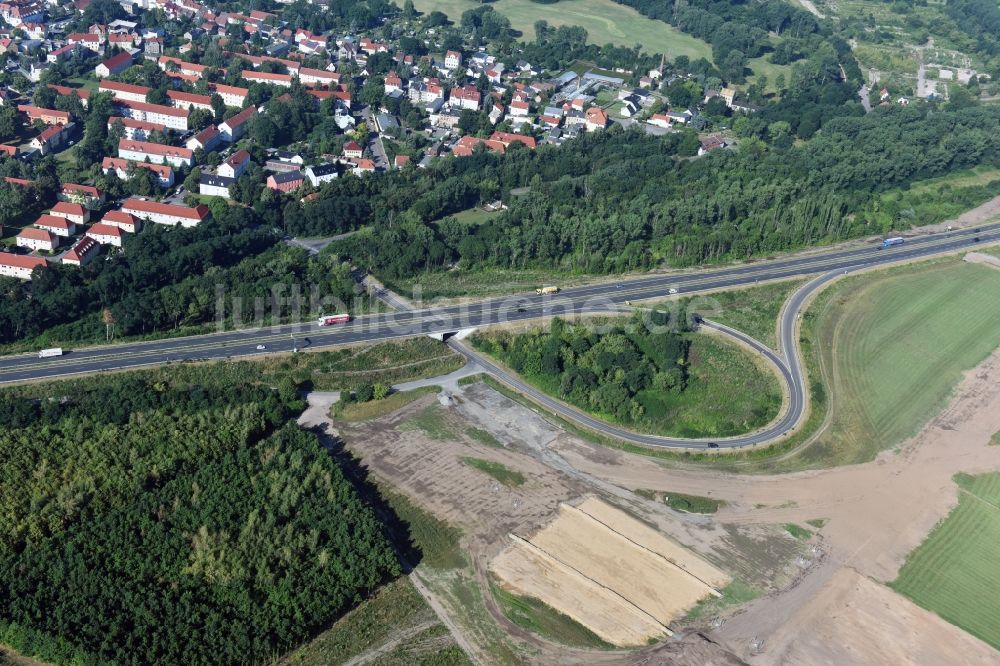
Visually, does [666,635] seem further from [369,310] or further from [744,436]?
[369,310]

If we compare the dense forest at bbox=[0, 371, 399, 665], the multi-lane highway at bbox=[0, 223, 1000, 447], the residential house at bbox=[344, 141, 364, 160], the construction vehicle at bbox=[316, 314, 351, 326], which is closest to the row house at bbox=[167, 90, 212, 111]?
the residential house at bbox=[344, 141, 364, 160]

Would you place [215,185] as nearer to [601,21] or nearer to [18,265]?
[18,265]

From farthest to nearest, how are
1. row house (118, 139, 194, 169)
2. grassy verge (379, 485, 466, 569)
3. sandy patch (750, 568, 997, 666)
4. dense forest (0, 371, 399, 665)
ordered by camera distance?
1. row house (118, 139, 194, 169)
2. grassy verge (379, 485, 466, 569)
3. sandy patch (750, 568, 997, 666)
4. dense forest (0, 371, 399, 665)

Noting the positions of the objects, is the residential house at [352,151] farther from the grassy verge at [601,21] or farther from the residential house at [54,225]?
the grassy verge at [601,21]

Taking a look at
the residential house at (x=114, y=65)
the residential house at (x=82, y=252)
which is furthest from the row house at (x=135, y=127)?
the residential house at (x=82, y=252)

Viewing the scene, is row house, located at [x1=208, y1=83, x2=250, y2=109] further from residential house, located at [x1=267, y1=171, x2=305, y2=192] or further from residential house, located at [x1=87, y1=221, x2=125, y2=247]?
residential house, located at [x1=87, y1=221, x2=125, y2=247]

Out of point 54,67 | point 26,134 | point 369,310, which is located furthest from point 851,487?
point 54,67
